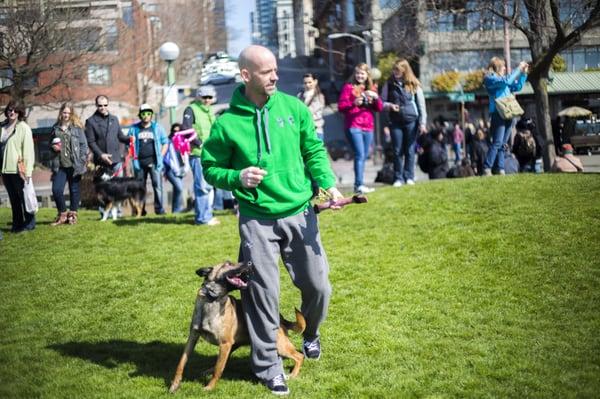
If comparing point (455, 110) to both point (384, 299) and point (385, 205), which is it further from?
point (384, 299)

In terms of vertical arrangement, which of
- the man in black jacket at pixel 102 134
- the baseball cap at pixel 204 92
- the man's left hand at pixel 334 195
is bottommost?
the man's left hand at pixel 334 195

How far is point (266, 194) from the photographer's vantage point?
4910mm

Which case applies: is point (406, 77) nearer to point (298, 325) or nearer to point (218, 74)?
point (298, 325)

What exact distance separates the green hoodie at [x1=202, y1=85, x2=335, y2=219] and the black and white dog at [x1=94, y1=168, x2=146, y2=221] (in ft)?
29.0

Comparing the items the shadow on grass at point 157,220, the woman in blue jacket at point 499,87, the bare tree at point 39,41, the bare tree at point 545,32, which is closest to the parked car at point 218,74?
the bare tree at point 39,41

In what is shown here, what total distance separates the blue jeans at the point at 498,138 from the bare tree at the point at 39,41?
1259 cm

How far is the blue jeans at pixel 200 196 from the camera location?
11.2 meters

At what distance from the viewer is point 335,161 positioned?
44.4 metres

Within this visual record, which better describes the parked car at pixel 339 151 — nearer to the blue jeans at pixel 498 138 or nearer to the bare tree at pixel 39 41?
the bare tree at pixel 39 41

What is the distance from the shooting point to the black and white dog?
44.0 ft

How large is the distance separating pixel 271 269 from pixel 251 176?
2.45 ft

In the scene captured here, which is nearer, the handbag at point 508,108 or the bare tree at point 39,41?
the handbag at point 508,108

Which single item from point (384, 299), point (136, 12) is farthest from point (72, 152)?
point (136, 12)

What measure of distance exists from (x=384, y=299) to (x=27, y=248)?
6.36m
